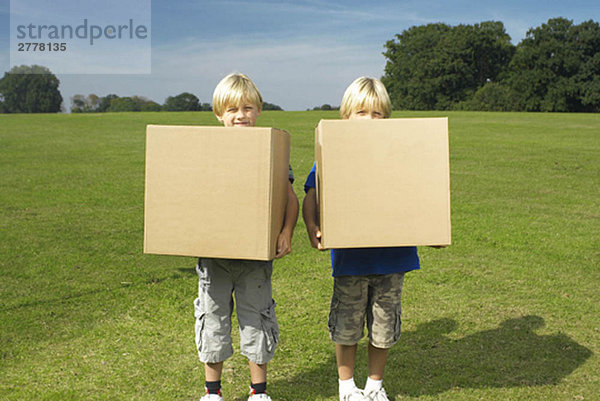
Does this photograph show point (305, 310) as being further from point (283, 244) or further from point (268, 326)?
point (283, 244)

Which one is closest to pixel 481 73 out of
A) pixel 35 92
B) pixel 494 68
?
pixel 494 68

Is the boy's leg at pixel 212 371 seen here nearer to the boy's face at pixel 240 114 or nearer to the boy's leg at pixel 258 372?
the boy's leg at pixel 258 372

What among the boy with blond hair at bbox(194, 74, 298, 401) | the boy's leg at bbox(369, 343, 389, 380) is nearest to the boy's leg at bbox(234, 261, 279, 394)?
the boy with blond hair at bbox(194, 74, 298, 401)

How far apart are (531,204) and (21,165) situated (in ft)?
33.8

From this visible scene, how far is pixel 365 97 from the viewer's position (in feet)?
8.33

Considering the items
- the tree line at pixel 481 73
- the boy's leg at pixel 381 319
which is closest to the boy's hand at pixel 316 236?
the boy's leg at pixel 381 319

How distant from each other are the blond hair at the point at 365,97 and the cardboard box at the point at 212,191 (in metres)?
0.47

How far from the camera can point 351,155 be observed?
2.30m

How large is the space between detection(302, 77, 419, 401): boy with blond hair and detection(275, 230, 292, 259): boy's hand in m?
0.11

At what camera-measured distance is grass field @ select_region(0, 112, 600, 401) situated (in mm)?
2934

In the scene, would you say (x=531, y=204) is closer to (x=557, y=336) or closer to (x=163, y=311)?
(x=557, y=336)

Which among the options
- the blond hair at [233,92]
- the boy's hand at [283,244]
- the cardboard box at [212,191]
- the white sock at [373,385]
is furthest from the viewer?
the white sock at [373,385]

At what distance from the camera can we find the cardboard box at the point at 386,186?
2.29m

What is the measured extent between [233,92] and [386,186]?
0.81 metres
